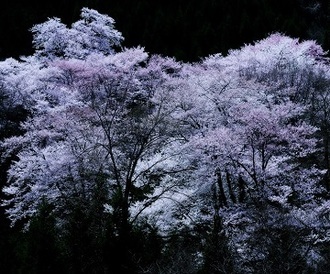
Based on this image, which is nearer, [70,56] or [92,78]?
[92,78]

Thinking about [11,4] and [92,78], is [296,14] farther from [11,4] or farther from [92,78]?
[92,78]

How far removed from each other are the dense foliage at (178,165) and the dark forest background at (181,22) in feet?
51.2

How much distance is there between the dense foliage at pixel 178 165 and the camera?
10.5 metres

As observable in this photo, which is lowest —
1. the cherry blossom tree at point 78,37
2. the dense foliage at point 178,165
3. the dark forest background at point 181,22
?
the dense foliage at point 178,165

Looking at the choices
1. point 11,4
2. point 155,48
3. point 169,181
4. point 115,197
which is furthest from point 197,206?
point 11,4

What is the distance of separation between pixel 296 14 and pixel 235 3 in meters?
6.87

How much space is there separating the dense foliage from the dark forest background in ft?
51.2

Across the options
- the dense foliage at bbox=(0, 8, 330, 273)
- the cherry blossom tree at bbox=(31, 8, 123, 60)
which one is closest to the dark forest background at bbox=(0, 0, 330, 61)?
the cherry blossom tree at bbox=(31, 8, 123, 60)

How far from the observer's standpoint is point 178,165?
1560cm

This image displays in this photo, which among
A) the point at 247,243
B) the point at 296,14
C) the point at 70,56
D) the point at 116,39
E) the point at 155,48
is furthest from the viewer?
the point at 296,14

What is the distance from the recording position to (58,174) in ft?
49.1

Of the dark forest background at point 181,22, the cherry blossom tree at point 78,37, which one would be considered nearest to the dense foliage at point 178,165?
the cherry blossom tree at point 78,37

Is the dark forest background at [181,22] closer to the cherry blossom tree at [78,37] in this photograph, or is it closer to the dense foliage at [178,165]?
the cherry blossom tree at [78,37]

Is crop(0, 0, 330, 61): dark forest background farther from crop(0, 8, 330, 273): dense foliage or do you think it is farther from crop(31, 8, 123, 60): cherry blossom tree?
crop(0, 8, 330, 273): dense foliage
